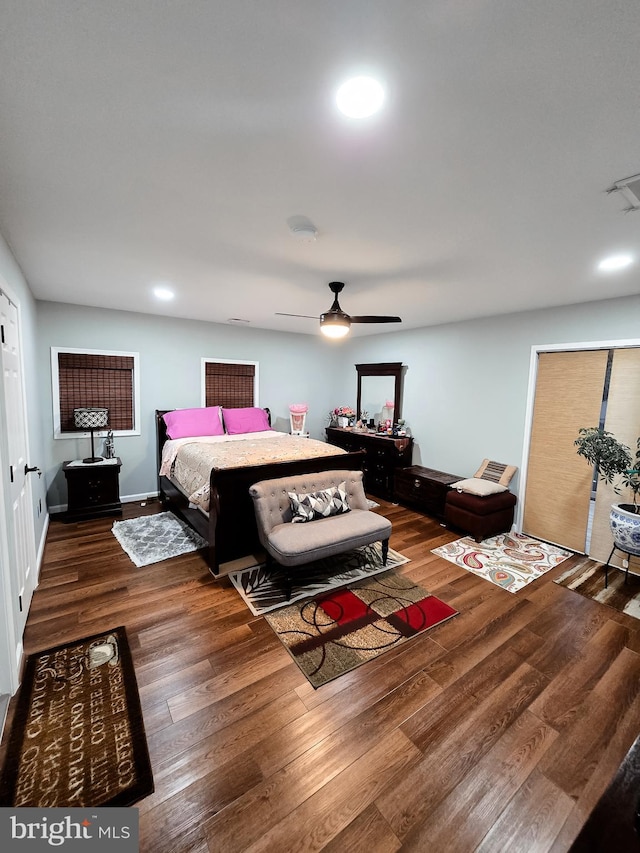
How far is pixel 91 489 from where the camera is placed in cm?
412

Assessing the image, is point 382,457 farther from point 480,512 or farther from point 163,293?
point 163,293

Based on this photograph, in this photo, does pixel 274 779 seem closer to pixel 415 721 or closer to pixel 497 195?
pixel 415 721

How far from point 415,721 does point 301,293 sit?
11.0 feet

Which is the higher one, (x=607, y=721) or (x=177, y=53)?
(x=177, y=53)

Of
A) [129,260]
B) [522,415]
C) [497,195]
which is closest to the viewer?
[497,195]

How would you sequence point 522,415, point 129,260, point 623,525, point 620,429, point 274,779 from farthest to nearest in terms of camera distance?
point 522,415
point 620,429
point 623,525
point 129,260
point 274,779

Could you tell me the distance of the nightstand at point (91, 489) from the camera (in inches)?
158

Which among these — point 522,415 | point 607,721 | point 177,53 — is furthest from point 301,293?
point 607,721

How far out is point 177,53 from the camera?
96 cm

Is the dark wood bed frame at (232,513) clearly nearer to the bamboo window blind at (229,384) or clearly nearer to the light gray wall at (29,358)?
the light gray wall at (29,358)

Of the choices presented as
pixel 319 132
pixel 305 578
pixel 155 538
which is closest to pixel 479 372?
pixel 305 578

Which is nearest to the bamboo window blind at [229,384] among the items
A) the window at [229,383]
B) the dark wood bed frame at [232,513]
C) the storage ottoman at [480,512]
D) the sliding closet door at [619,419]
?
the window at [229,383]

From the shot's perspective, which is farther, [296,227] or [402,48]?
[296,227]

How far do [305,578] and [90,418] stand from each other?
317cm
